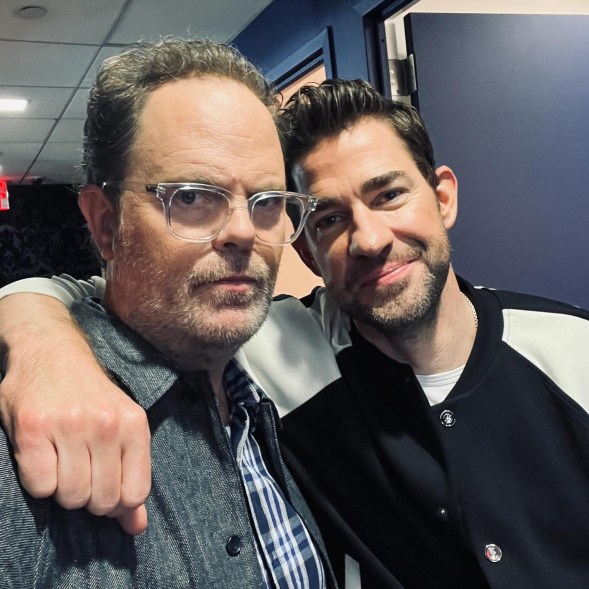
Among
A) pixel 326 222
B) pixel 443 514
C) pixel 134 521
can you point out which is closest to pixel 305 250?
pixel 326 222

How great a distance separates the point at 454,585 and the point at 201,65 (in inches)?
37.6

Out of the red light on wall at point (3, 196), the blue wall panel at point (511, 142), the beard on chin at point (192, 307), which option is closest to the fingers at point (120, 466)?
the beard on chin at point (192, 307)

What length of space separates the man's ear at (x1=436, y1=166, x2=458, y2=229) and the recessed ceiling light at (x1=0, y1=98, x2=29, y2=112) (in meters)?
3.28

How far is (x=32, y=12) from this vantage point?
2.67m

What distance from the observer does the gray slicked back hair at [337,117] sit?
1280 millimetres

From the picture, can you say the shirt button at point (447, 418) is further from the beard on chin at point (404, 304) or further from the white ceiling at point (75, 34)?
the white ceiling at point (75, 34)

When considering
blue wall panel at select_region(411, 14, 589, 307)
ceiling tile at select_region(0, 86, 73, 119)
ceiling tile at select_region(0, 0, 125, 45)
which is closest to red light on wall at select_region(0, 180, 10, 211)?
ceiling tile at select_region(0, 86, 73, 119)

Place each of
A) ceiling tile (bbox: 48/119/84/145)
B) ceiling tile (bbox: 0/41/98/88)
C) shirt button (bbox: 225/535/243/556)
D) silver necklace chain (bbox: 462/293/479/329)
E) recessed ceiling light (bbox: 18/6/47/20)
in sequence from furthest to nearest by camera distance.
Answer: ceiling tile (bbox: 48/119/84/145) < ceiling tile (bbox: 0/41/98/88) < recessed ceiling light (bbox: 18/6/47/20) < silver necklace chain (bbox: 462/293/479/329) < shirt button (bbox: 225/535/243/556)

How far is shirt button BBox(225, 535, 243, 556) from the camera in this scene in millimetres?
801

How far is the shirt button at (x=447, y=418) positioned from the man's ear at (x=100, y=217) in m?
0.65

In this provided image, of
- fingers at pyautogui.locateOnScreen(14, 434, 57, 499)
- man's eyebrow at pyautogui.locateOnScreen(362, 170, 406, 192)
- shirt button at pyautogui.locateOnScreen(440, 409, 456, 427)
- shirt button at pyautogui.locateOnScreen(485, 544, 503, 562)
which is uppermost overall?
man's eyebrow at pyautogui.locateOnScreen(362, 170, 406, 192)

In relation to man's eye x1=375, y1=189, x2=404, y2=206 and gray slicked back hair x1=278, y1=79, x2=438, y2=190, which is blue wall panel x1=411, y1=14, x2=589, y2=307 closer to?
gray slicked back hair x1=278, y1=79, x2=438, y2=190

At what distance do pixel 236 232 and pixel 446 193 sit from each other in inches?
27.2

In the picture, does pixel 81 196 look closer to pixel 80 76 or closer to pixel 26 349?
pixel 26 349
